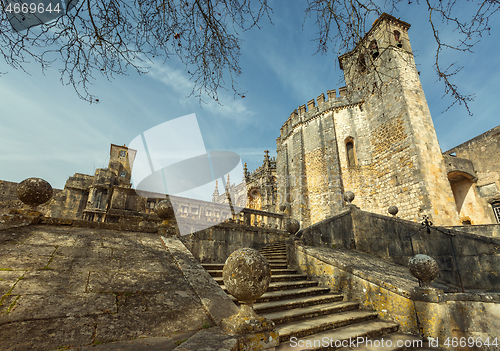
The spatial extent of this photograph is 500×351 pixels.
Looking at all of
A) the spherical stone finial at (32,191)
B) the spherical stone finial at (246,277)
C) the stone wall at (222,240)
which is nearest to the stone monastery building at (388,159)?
the stone wall at (222,240)

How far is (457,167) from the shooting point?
563 inches

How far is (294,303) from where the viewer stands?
14.4 ft

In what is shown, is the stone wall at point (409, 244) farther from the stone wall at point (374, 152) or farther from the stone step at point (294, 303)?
the stone wall at point (374, 152)

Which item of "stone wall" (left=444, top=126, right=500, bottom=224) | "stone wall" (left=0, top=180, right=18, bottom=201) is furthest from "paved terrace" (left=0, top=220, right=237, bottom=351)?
"stone wall" (left=444, top=126, right=500, bottom=224)

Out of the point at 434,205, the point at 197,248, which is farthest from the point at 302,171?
the point at 197,248

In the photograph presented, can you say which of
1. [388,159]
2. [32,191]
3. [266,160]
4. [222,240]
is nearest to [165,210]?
[222,240]

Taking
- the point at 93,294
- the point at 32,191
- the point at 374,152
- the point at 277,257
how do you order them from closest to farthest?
the point at 93,294 < the point at 32,191 < the point at 277,257 < the point at 374,152

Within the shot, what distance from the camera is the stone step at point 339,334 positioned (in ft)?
10.7

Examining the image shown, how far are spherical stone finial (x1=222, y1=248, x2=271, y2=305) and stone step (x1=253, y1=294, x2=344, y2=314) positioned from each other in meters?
1.45

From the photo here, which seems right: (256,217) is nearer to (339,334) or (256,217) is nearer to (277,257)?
(277,257)

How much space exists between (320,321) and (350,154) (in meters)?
16.2

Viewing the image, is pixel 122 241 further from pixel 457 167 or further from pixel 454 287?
pixel 457 167

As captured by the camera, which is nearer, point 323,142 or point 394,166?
point 394,166

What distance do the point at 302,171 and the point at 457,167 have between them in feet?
32.7
